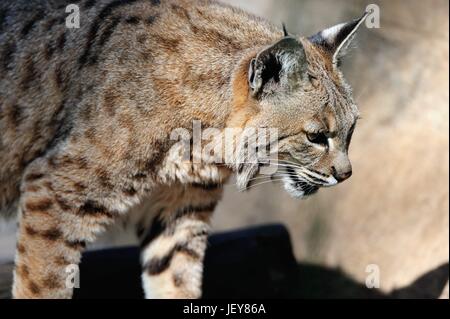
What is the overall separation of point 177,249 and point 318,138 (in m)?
1.24

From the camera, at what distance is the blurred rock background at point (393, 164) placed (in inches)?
230

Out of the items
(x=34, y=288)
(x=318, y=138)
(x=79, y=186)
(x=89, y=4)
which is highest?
(x=89, y=4)

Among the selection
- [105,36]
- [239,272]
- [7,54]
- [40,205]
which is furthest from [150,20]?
[239,272]

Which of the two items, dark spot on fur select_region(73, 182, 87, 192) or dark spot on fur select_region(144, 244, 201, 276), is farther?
dark spot on fur select_region(144, 244, 201, 276)

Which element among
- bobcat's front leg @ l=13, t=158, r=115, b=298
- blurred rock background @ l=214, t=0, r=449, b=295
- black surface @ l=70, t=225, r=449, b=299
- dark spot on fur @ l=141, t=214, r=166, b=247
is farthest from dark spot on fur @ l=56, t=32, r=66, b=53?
blurred rock background @ l=214, t=0, r=449, b=295

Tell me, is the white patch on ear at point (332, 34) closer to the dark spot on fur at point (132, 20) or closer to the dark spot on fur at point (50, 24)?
the dark spot on fur at point (132, 20)

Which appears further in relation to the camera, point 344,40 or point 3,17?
point 3,17

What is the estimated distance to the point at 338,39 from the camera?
4262 mm

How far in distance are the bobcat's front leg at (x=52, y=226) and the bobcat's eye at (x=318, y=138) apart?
104 cm

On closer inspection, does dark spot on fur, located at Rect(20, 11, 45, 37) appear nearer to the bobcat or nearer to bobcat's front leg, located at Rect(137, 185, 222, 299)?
the bobcat

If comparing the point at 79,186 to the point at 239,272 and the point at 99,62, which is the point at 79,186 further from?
the point at 239,272

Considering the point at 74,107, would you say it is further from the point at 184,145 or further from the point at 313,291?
the point at 313,291

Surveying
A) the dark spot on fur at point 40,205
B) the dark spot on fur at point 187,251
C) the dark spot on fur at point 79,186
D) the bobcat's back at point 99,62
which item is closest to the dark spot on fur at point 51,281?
the dark spot on fur at point 40,205

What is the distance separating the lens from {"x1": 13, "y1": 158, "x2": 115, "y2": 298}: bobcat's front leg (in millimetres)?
4027
